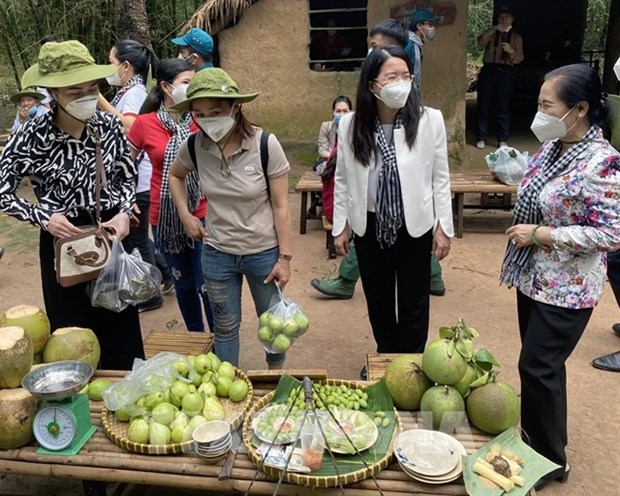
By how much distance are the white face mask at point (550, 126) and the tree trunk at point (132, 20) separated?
6.60 metres

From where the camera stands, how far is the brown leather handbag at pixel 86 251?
2584mm

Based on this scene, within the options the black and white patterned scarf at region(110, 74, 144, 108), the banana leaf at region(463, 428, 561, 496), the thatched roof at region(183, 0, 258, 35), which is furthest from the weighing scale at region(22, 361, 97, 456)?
the thatched roof at region(183, 0, 258, 35)

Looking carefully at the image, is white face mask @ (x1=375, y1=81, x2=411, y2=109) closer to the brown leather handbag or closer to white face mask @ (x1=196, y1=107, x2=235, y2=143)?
white face mask @ (x1=196, y1=107, x2=235, y2=143)

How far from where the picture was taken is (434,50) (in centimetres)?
751

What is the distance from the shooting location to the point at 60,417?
2068 mm

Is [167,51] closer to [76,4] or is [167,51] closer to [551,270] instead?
[76,4]

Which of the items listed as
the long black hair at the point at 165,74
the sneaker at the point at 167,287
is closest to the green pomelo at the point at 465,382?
the long black hair at the point at 165,74

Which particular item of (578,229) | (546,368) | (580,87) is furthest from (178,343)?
(580,87)

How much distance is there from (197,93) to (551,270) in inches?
63.7

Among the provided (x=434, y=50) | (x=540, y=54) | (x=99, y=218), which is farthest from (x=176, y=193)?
(x=540, y=54)

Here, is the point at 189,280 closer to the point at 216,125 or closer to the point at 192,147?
the point at 192,147

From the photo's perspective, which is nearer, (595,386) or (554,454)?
(554,454)

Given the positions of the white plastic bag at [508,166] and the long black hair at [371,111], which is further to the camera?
the white plastic bag at [508,166]

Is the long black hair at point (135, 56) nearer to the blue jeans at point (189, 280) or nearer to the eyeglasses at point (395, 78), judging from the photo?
the blue jeans at point (189, 280)
